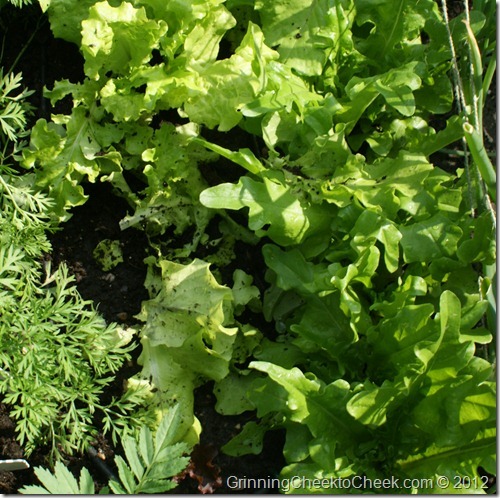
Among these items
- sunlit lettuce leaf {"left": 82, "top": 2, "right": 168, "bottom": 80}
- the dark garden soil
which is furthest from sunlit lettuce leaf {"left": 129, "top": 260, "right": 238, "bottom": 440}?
sunlit lettuce leaf {"left": 82, "top": 2, "right": 168, "bottom": 80}

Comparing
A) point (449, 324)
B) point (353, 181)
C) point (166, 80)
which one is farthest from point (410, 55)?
point (449, 324)

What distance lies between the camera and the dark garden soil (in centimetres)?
201

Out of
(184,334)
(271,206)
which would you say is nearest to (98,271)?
(184,334)

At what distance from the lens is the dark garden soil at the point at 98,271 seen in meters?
2.01

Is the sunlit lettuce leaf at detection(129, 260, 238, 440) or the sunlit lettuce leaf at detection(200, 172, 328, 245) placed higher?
the sunlit lettuce leaf at detection(200, 172, 328, 245)

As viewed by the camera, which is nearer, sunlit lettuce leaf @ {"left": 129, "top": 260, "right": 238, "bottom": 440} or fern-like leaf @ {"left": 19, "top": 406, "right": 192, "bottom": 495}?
fern-like leaf @ {"left": 19, "top": 406, "right": 192, "bottom": 495}

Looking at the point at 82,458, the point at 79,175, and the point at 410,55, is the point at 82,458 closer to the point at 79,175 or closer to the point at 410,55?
the point at 79,175

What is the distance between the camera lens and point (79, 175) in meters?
2.12

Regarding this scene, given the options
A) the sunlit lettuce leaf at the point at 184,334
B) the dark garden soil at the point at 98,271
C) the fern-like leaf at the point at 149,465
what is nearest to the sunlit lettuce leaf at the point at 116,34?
the dark garden soil at the point at 98,271

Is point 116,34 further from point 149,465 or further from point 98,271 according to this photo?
point 149,465

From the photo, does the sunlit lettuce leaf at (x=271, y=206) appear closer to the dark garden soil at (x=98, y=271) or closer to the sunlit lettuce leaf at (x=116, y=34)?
the dark garden soil at (x=98, y=271)

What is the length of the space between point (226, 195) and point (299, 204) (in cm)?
23

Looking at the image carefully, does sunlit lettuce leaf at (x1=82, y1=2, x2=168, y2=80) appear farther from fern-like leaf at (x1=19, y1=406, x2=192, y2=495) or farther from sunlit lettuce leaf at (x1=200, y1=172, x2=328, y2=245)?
fern-like leaf at (x1=19, y1=406, x2=192, y2=495)

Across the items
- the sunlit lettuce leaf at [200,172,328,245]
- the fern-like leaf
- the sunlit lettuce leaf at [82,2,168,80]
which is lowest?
the fern-like leaf
